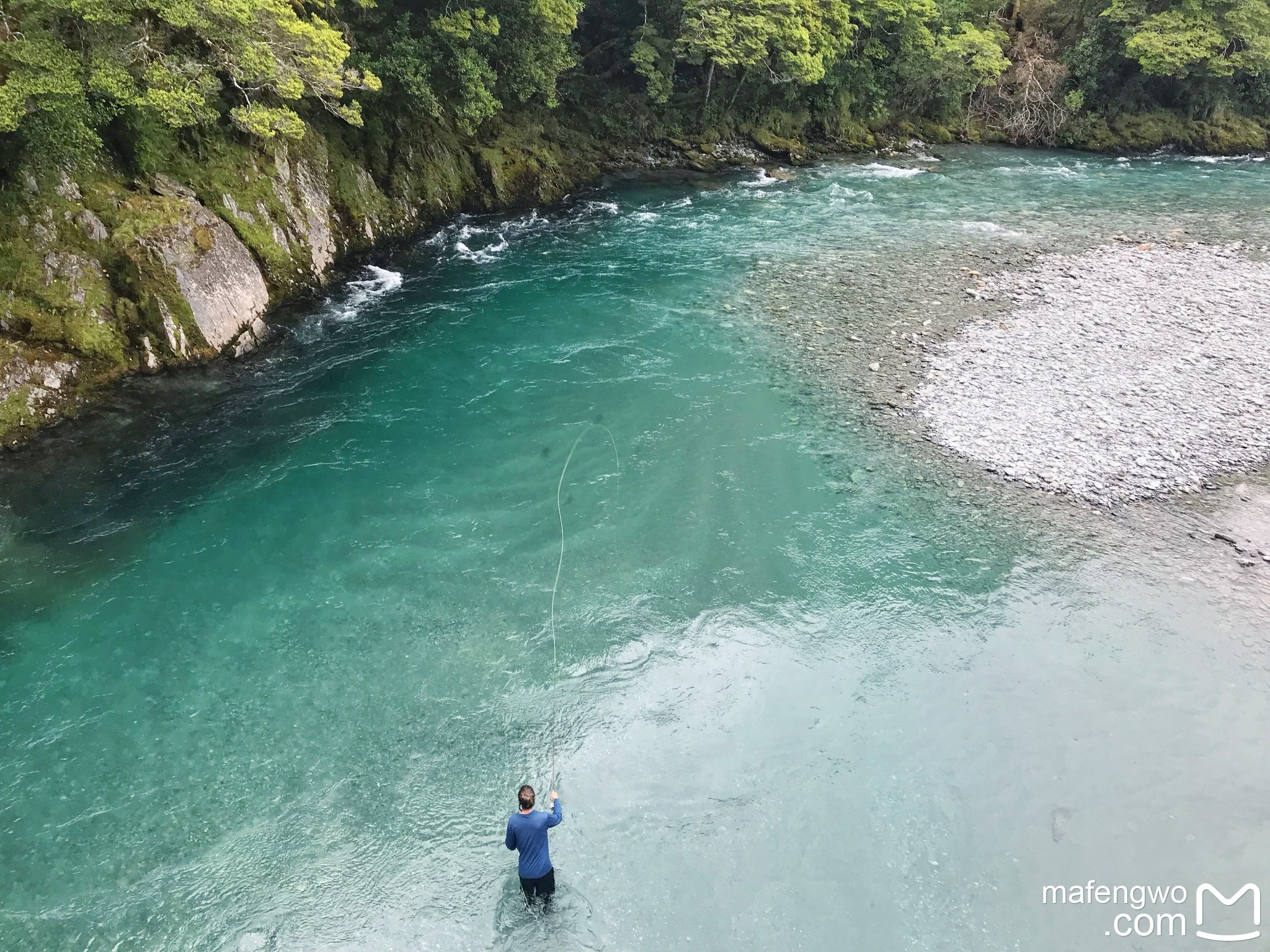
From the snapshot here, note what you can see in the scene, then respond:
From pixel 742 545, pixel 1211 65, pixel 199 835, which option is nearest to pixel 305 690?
pixel 199 835

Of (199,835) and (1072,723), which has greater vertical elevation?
(199,835)

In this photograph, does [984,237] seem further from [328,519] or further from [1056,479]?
[328,519]

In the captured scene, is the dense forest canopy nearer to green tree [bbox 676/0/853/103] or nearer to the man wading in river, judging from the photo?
green tree [bbox 676/0/853/103]

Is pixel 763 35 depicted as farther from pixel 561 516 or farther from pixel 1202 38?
pixel 561 516

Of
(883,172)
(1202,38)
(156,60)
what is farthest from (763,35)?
(156,60)

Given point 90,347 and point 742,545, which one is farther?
point 90,347

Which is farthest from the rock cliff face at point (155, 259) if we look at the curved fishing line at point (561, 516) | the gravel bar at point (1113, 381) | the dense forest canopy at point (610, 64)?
the gravel bar at point (1113, 381)

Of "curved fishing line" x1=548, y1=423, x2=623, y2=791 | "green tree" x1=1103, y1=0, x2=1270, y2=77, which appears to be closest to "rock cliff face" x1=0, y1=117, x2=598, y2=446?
"curved fishing line" x1=548, y1=423, x2=623, y2=791
